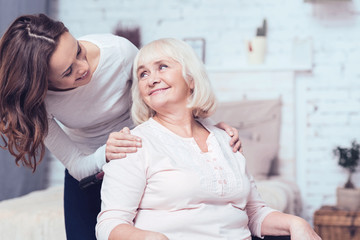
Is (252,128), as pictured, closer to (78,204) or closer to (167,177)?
(78,204)

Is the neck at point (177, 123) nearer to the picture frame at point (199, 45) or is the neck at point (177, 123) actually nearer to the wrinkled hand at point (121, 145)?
the wrinkled hand at point (121, 145)

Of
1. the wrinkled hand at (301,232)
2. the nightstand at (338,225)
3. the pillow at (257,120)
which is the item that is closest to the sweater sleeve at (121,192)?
the wrinkled hand at (301,232)

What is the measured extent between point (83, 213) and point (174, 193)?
19.5 inches

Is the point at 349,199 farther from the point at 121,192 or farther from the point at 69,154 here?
the point at 121,192

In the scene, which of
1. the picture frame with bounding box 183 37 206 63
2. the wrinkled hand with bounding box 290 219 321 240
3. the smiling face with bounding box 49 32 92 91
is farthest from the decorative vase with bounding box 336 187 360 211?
the smiling face with bounding box 49 32 92 91

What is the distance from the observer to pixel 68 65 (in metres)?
1.47

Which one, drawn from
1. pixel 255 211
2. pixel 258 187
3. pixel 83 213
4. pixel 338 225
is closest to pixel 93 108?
pixel 83 213

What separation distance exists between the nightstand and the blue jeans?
5.71 feet

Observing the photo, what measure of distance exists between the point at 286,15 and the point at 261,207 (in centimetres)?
250

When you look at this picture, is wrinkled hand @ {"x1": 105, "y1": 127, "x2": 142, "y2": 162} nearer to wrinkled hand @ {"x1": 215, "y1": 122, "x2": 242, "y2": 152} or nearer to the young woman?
the young woman

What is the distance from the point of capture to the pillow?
3587 millimetres

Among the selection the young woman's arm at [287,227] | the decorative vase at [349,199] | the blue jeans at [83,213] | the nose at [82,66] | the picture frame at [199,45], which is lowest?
Answer: the decorative vase at [349,199]

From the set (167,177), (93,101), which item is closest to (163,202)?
(167,177)

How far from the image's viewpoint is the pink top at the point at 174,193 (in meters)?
1.27
